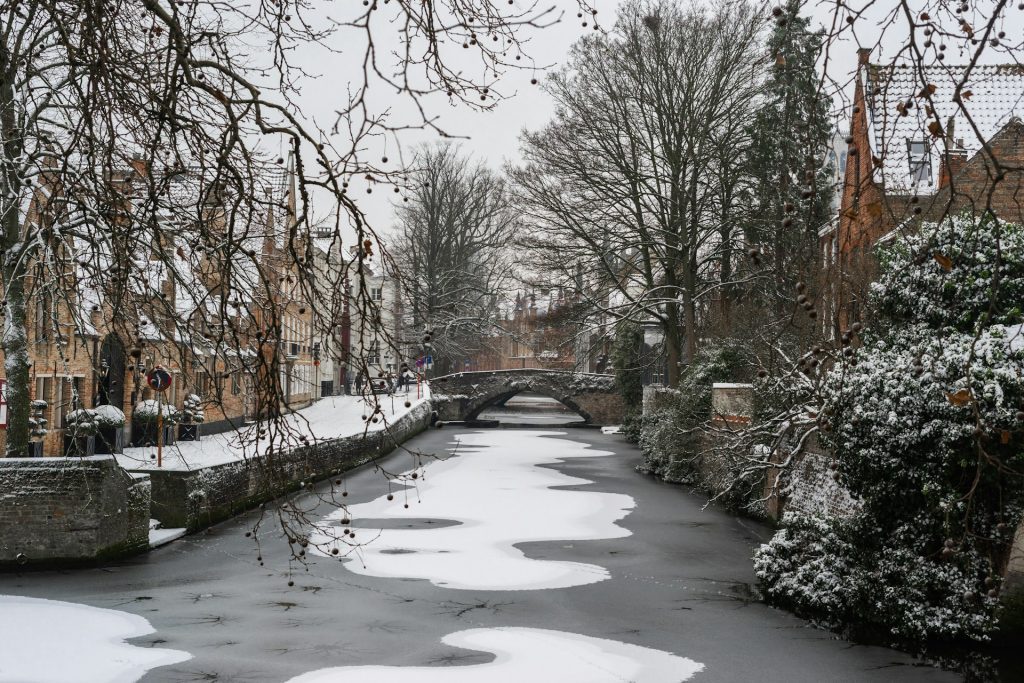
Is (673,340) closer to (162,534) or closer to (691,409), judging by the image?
(691,409)

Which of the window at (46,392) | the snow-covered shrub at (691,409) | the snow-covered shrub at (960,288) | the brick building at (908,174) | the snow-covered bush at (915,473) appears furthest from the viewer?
the snow-covered shrub at (691,409)

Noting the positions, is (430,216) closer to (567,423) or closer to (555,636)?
(567,423)

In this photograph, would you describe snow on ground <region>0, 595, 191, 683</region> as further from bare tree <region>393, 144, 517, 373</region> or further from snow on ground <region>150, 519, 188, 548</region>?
bare tree <region>393, 144, 517, 373</region>

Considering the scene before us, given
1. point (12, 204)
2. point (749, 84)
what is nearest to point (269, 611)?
point (12, 204)

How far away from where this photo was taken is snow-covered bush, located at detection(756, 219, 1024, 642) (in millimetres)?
11695

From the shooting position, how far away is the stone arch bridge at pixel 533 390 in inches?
2104

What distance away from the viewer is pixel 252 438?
1472 cm

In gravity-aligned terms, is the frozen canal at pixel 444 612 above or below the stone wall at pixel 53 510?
below

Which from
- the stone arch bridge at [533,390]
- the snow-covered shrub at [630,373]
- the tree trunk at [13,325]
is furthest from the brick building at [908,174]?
the stone arch bridge at [533,390]

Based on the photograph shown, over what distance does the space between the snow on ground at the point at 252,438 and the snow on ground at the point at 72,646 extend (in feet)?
6.73

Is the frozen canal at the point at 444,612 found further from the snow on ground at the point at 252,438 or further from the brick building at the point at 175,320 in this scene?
the brick building at the point at 175,320

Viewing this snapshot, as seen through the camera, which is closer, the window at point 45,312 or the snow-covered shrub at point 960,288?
the window at point 45,312

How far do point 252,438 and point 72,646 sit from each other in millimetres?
4249

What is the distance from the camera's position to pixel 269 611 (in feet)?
42.0
